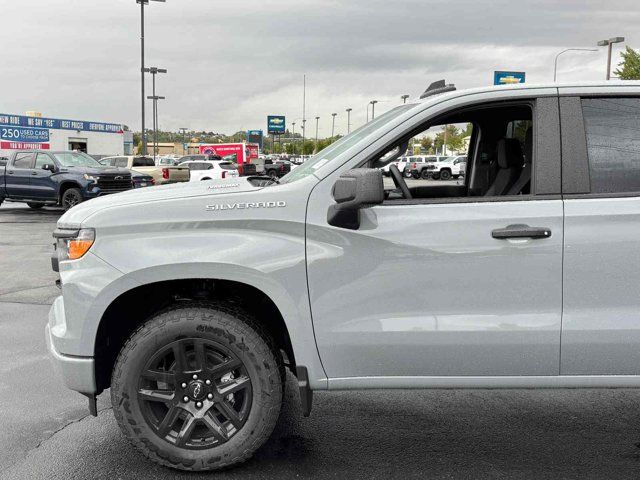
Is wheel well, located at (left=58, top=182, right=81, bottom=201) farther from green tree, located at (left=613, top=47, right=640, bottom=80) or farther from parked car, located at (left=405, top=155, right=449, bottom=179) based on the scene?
green tree, located at (left=613, top=47, right=640, bottom=80)

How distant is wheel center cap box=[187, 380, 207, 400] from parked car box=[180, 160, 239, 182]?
81.2 ft

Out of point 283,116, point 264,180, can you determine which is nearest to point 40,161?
point 264,180

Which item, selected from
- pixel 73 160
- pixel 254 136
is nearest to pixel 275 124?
pixel 254 136

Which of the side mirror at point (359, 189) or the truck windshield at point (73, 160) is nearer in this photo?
the side mirror at point (359, 189)

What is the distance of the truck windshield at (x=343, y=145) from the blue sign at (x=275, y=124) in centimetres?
9310

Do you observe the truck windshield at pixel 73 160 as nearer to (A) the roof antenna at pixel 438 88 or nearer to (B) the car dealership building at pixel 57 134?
(A) the roof antenna at pixel 438 88

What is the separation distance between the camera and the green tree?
38.2 metres

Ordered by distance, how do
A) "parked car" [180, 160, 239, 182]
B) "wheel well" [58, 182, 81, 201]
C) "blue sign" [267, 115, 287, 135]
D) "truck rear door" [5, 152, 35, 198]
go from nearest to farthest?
"wheel well" [58, 182, 81, 201] < "truck rear door" [5, 152, 35, 198] < "parked car" [180, 160, 239, 182] < "blue sign" [267, 115, 287, 135]

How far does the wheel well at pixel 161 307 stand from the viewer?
126 inches

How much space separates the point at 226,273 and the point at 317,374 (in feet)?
2.19

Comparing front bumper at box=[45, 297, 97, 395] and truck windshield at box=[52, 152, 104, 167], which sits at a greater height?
truck windshield at box=[52, 152, 104, 167]

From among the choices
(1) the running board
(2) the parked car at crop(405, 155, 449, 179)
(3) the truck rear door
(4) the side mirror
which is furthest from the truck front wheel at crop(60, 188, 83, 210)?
(4) the side mirror

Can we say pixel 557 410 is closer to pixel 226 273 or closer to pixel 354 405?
pixel 354 405

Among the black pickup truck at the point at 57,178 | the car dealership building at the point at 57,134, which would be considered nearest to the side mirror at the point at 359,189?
the black pickup truck at the point at 57,178
